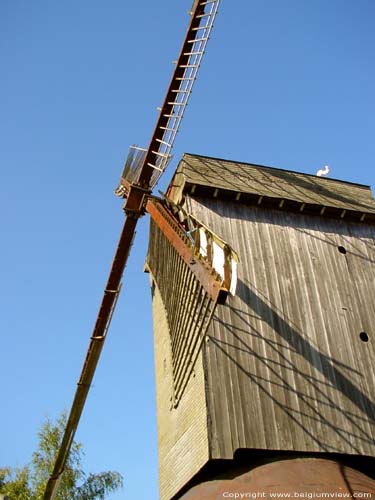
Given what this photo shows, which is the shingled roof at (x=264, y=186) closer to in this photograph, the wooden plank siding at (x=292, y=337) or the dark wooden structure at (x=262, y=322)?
the dark wooden structure at (x=262, y=322)

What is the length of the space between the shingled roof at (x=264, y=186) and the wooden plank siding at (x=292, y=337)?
0.27 m

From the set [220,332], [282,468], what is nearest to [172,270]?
[220,332]

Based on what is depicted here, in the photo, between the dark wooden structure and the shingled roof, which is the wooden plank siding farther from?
the shingled roof

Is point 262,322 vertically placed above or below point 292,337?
above

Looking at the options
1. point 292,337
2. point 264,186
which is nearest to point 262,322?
point 292,337

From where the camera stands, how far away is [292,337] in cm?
1216

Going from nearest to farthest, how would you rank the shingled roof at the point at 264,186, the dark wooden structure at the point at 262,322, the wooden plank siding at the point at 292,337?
1. the dark wooden structure at the point at 262,322
2. the wooden plank siding at the point at 292,337
3. the shingled roof at the point at 264,186

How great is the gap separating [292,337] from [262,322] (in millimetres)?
733

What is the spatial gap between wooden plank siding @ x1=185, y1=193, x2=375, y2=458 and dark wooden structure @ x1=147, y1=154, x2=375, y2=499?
0.08ft

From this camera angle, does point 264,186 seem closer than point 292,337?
No

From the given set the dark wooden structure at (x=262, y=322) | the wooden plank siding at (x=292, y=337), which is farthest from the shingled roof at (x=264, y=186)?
the wooden plank siding at (x=292, y=337)

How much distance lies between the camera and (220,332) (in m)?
11.5

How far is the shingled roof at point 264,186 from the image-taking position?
45.1 ft

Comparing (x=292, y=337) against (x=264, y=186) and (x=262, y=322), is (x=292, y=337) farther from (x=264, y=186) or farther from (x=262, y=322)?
(x=264, y=186)
